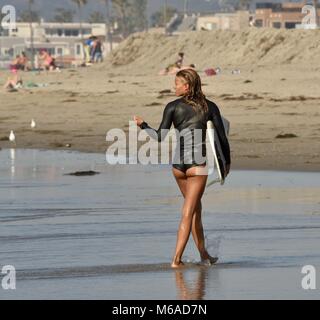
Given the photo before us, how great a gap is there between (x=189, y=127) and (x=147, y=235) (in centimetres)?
191

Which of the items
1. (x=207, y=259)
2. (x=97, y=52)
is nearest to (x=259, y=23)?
(x=97, y=52)

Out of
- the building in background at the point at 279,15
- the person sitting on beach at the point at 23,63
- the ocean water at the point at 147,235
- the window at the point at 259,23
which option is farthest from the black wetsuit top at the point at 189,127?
the building in background at the point at 279,15

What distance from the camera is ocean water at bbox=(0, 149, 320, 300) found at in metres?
10.1

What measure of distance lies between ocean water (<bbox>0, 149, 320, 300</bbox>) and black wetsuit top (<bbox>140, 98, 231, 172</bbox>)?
0.85 metres

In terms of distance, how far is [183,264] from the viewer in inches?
439

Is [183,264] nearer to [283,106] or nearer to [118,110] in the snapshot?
[283,106]

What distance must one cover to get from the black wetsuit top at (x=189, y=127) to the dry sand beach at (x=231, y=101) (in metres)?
7.76

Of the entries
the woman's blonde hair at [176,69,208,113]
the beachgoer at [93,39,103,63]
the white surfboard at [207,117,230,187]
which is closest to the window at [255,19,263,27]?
the beachgoer at [93,39,103,63]

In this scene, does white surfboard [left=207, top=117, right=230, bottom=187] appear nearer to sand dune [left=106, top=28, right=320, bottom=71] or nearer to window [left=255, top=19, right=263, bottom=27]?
sand dune [left=106, top=28, right=320, bottom=71]

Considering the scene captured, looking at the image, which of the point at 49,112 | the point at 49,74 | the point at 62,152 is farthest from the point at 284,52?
the point at 62,152

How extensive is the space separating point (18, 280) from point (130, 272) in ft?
2.95

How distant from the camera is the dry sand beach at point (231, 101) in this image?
74.2 ft

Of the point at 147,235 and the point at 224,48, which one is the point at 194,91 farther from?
the point at 224,48

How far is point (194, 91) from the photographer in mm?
11078
